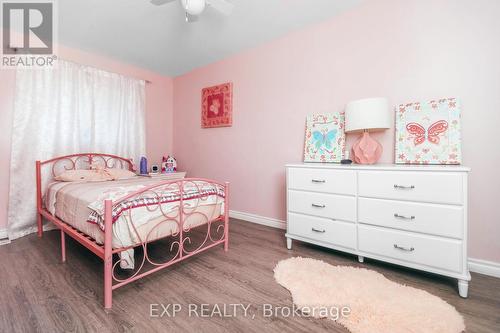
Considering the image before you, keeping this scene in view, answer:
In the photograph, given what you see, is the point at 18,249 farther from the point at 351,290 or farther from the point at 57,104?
the point at 351,290

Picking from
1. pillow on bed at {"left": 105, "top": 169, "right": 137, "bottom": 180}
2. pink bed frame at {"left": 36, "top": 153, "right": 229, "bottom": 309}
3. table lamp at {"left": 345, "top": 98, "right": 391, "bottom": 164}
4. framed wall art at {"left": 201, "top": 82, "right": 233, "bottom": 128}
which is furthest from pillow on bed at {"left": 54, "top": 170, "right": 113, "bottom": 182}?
table lamp at {"left": 345, "top": 98, "right": 391, "bottom": 164}

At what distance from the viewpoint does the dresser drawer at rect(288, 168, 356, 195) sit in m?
2.11

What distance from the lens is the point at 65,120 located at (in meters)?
3.19

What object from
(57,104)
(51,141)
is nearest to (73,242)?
(51,141)

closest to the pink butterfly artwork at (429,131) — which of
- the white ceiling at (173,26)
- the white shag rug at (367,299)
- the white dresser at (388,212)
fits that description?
the white dresser at (388,212)

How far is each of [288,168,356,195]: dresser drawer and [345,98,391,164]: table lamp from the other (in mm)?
426

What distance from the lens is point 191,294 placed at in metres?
1.68

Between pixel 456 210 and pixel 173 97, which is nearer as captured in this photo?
pixel 456 210

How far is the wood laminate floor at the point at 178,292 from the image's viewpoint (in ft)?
4.52

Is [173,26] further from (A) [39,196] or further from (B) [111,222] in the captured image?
(A) [39,196]

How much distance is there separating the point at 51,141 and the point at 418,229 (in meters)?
4.29

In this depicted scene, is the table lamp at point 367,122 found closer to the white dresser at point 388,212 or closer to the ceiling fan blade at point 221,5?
the white dresser at point 388,212

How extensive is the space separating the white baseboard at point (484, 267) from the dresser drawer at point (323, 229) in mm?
1012

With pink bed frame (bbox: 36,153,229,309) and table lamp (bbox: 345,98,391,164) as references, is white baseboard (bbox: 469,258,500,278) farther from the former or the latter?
pink bed frame (bbox: 36,153,229,309)
